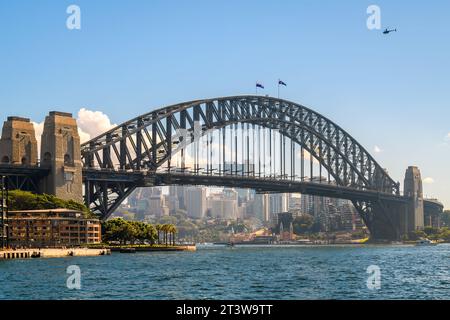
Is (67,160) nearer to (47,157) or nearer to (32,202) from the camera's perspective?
(47,157)

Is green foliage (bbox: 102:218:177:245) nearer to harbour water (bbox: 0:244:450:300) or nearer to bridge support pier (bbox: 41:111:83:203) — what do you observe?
bridge support pier (bbox: 41:111:83:203)

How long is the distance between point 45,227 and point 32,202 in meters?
4.57

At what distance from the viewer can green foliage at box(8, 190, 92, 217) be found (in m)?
139

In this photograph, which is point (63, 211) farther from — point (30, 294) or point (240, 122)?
point (30, 294)

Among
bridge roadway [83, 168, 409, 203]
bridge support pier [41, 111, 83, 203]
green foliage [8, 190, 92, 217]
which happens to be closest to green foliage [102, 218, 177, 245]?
bridge roadway [83, 168, 409, 203]

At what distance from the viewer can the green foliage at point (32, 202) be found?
5463 inches

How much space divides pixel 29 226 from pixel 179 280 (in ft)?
235

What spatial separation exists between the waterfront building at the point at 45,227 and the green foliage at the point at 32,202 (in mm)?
1743

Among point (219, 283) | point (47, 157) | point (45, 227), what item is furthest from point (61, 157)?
point (219, 283)

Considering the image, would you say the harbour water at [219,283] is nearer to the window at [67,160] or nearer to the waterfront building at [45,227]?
the waterfront building at [45,227]

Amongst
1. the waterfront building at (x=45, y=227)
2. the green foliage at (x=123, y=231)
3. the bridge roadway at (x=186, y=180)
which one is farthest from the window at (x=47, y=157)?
the green foliage at (x=123, y=231)

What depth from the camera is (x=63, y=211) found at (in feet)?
445

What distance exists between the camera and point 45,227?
5472 inches
